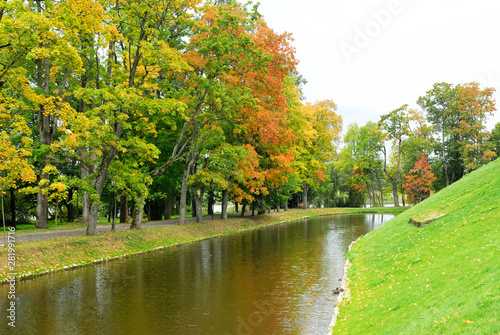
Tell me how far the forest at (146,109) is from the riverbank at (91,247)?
1717 millimetres

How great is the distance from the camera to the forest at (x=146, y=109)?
19373 mm

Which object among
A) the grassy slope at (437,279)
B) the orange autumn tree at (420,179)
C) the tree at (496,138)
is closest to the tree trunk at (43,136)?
the grassy slope at (437,279)

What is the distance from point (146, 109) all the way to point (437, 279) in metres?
20.2

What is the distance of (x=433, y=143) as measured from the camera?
209 feet

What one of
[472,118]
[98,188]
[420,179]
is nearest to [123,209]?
[98,188]

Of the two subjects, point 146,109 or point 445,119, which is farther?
point 445,119

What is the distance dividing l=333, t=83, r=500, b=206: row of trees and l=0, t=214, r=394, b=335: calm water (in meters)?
45.5

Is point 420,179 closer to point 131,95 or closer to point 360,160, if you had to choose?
point 360,160

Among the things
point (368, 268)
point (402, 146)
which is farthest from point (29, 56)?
point (402, 146)

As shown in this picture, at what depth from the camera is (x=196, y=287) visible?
50.8 ft

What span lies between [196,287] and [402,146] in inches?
2372

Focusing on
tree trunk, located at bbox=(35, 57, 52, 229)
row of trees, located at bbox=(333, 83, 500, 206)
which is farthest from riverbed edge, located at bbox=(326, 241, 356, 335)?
row of trees, located at bbox=(333, 83, 500, 206)

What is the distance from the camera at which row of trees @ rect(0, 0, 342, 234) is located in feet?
62.1

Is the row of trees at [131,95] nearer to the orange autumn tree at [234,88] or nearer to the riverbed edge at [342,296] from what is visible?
the orange autumn tree at [234,88]
